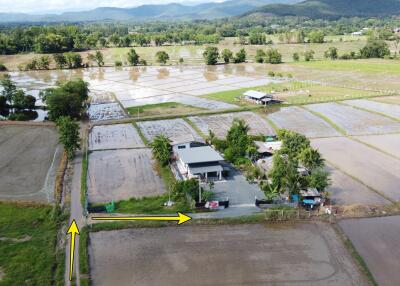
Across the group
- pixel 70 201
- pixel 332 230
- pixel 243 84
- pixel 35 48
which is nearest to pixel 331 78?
pixel 243 84

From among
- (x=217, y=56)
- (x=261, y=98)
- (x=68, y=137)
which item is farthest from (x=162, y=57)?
(x=68, y=137)

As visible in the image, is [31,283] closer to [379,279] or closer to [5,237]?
[5,237]

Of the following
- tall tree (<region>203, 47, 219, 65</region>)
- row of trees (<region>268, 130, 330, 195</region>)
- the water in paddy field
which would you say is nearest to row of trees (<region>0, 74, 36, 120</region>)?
the water in paddy field

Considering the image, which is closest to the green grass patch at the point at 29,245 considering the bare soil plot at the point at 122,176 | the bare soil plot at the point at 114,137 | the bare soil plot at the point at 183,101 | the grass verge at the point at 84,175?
the grass verge at the point at 84,175

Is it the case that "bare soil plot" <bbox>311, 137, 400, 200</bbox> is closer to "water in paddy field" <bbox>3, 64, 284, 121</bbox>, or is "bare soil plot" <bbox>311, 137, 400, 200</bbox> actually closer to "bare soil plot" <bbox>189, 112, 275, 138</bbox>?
"bare soil plot" <bbox>189, 112, 275, 138</bbox>

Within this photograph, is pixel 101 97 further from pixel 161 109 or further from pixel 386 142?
pixel 386 142
